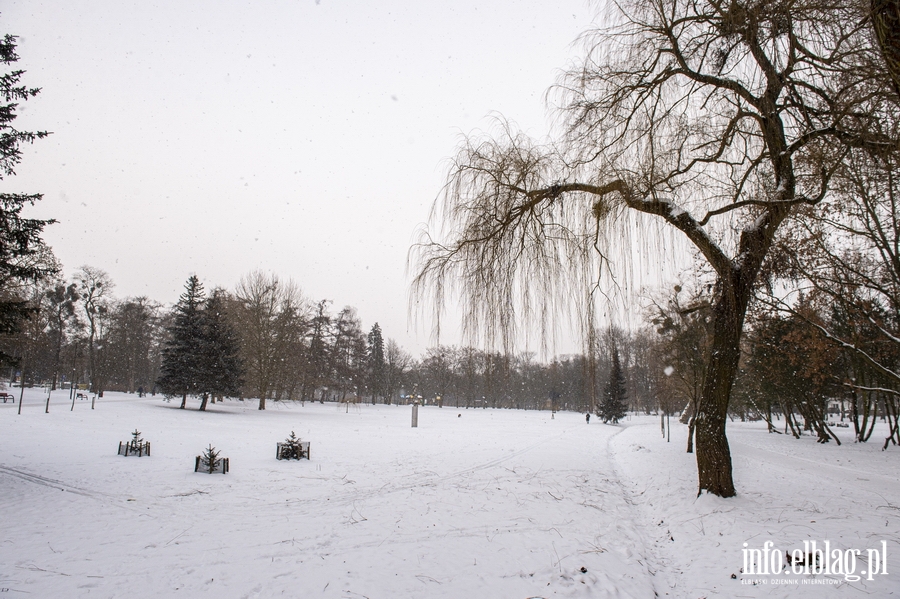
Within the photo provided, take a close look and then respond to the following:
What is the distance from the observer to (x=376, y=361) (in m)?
60.2

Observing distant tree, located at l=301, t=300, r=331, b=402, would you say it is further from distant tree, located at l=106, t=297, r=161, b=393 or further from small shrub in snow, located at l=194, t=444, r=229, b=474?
small shrub in snow, located at l=194, t=444, r=229, b=474

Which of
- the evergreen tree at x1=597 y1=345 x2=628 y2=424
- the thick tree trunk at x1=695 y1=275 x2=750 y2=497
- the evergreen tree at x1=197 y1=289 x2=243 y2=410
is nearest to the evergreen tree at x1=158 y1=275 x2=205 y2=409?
the evergreen tree at x1=197 y1=289 x2=243 y2=410

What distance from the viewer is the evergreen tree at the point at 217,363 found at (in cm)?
2744

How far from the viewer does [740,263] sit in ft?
21.8

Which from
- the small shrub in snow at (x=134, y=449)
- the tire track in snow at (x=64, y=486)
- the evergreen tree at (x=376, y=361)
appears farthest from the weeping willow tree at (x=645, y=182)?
the evergreen tree at (x=376, y=361)

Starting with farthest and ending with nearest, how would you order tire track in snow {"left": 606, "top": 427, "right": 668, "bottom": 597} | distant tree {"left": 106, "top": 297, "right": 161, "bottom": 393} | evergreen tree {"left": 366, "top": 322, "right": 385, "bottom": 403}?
evergreen tree {"left": 366, "top": 322, "right": 385, "bottom": 403} → distant tree {"left": 106, "top": 297, "right": 161, "bottom": 393} → tire track in snow {"left": 606, "top": 427, "right": 668, "bottom": 597}

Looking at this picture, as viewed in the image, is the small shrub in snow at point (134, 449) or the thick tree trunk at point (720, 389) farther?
the small shrub in snow at point (134, 449)

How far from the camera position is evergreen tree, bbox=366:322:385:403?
5769cm

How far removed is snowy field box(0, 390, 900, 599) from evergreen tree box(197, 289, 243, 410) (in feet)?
51.4

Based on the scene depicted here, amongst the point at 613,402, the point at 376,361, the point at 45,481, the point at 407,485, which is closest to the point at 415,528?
the point at 407,485

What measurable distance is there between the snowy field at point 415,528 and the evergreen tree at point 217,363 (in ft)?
51.4

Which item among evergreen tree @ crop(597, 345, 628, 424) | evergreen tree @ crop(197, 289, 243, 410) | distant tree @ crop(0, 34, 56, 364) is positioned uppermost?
distant tree @ crop(0, 34, 56, 364)

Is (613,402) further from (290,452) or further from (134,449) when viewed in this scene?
(134,449)

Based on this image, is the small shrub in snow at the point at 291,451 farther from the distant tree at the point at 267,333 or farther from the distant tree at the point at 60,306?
the distant tree at the point at 60,306
